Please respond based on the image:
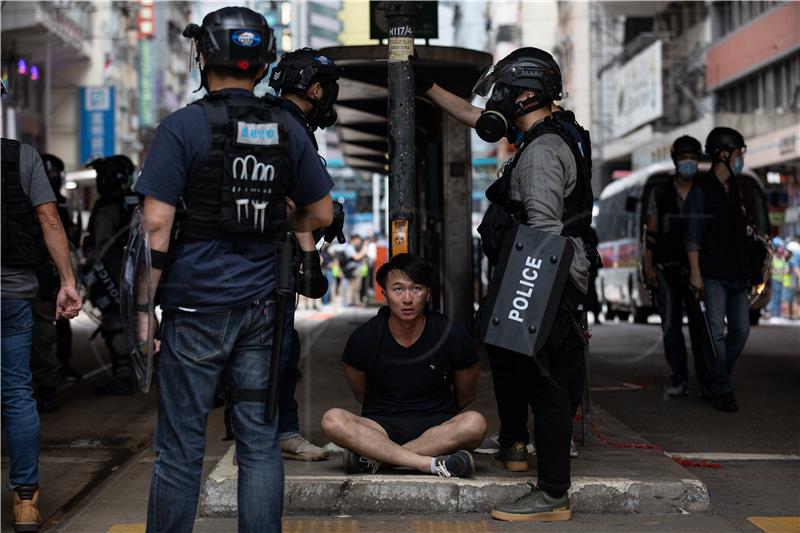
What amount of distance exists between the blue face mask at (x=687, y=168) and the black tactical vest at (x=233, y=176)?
6.38 m

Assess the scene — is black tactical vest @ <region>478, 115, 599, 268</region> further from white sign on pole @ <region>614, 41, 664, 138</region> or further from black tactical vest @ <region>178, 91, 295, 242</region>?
white sign on pole @ <region>614, 41, 664, 138</region>

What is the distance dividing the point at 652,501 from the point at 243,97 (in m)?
→ 2.73

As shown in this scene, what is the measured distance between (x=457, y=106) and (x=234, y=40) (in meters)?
2.34

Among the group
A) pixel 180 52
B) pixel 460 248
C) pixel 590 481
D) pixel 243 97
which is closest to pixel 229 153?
pixel 243 97

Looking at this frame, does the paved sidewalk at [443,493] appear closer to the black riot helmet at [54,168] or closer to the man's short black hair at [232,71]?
the man's short black hair at [232,71]

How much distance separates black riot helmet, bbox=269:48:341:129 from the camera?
6562mm

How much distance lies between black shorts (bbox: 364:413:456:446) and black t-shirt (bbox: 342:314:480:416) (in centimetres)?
4

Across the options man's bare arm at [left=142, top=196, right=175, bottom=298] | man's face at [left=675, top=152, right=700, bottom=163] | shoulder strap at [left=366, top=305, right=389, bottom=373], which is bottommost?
shoulder strap at [left=366, top=305, right=389, bottom=373]

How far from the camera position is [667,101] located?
163 ft

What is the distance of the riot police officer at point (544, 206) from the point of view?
5.72 m

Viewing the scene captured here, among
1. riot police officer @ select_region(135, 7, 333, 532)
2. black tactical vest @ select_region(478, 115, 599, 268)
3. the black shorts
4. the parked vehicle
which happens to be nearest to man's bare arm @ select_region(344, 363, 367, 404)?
the black shorts

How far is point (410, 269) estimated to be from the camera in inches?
253

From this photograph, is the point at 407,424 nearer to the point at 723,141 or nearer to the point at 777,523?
the point at 777,523

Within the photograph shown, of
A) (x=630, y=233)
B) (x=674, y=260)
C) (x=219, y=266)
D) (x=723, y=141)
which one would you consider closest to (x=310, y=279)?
(x=219, y=266)
